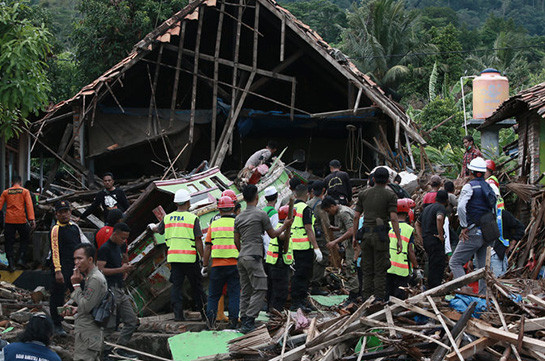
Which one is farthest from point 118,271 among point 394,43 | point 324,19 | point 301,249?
point 324,19

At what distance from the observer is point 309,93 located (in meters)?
20.0

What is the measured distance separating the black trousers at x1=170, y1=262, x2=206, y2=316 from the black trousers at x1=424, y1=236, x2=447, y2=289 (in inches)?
128

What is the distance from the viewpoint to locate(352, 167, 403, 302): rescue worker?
9.19 m

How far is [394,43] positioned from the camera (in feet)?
150

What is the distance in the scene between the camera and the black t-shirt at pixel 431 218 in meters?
10.3

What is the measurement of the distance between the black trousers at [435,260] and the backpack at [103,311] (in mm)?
4588

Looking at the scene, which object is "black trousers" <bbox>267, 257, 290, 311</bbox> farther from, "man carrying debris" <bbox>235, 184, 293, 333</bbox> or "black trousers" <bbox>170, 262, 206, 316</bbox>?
"black trousers" <bbox>170, 262, 206, 316</bbox>

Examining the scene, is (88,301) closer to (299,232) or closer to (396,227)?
(299,232)

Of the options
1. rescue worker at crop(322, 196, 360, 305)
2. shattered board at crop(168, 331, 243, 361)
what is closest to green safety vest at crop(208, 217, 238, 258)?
shattered board at crop(168, 331, 243, 361)

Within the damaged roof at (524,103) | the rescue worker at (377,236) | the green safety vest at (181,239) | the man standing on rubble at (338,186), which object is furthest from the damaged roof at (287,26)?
the rescue worker at (377,236)

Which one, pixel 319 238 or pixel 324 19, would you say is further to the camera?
pixel 324 19

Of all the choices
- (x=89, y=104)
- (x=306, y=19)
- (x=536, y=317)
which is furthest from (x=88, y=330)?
(x=306, y=19)

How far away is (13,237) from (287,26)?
7989 mm

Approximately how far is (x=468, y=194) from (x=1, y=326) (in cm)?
681
